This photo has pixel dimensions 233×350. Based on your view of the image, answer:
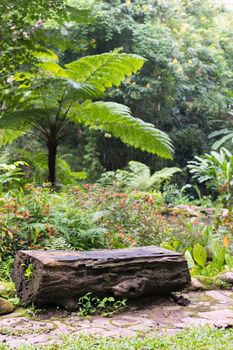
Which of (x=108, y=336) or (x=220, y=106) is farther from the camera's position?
(x=220, y=106)

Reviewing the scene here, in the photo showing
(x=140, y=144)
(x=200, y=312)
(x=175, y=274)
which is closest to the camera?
(x=200, y=312)

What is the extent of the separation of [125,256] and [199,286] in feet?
2.59

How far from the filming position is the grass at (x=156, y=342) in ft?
6.15

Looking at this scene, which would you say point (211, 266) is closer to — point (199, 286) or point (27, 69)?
point (199, 286)

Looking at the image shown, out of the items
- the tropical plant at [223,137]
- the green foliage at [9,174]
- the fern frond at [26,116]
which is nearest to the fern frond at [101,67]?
the fern frond at [26,116]

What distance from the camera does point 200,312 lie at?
8.64ft

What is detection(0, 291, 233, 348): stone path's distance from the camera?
7.07 ft

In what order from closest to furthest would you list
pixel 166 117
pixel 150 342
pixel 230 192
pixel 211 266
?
pixel 150 342 < pixel 211 266 < pixel 230 192 < pixel 166 117

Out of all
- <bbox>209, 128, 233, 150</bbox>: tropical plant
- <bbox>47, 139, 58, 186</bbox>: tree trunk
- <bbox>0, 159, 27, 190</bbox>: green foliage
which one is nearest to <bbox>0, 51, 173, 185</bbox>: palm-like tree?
<bbox>47, 139, 58, 186</bbox>: tree trunk

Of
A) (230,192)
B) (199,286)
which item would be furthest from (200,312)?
(230,192)

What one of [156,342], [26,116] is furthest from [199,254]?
[26,116]

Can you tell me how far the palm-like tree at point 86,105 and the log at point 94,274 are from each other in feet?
8.87

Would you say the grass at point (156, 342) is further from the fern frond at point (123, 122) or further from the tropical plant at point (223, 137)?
the tropical plant at point (223, 137)

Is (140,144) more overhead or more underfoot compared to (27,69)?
more underfoot
